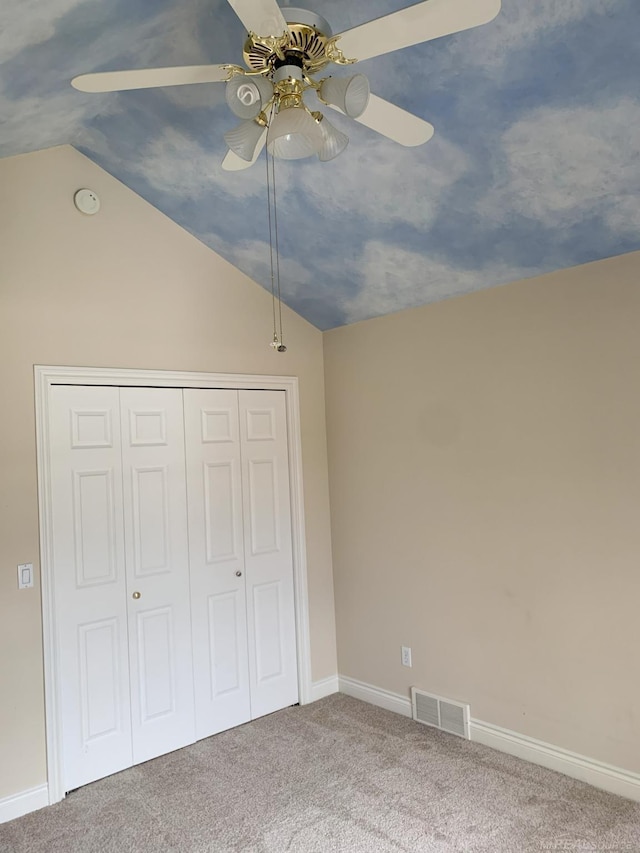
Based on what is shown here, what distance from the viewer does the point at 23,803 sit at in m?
2.71

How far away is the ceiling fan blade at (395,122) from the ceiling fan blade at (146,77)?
356 mm

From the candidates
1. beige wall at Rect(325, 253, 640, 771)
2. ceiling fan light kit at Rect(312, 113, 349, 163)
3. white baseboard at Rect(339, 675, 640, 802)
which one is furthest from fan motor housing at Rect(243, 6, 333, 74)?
white baseboard at Rect(339, 675, 640, 802)

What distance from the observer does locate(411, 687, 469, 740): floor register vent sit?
3.23 metres

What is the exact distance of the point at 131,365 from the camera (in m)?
3.21

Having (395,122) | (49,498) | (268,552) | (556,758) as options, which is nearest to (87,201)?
(49,498)

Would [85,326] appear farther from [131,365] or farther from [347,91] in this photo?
[347,91]

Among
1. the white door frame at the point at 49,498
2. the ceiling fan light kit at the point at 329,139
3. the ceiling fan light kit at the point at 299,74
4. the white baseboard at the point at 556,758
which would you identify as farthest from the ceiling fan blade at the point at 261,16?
the white baseboard at the point at 556,758

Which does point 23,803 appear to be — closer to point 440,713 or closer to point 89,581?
point 89,581

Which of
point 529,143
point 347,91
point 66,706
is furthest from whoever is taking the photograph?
point 66,706

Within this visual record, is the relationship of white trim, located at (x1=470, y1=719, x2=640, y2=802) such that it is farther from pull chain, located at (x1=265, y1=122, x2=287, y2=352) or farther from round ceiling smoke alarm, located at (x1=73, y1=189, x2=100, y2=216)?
round ceiling smoke alarm, located at (x1=73, y1=189, x2=100, y2=216)

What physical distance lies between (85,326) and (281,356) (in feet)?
4.14

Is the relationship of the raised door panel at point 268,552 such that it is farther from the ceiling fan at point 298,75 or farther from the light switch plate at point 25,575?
the ceiling fan at point 298,75

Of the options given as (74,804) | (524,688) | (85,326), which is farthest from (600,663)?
(85,326)

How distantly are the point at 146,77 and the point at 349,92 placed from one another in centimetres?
49
